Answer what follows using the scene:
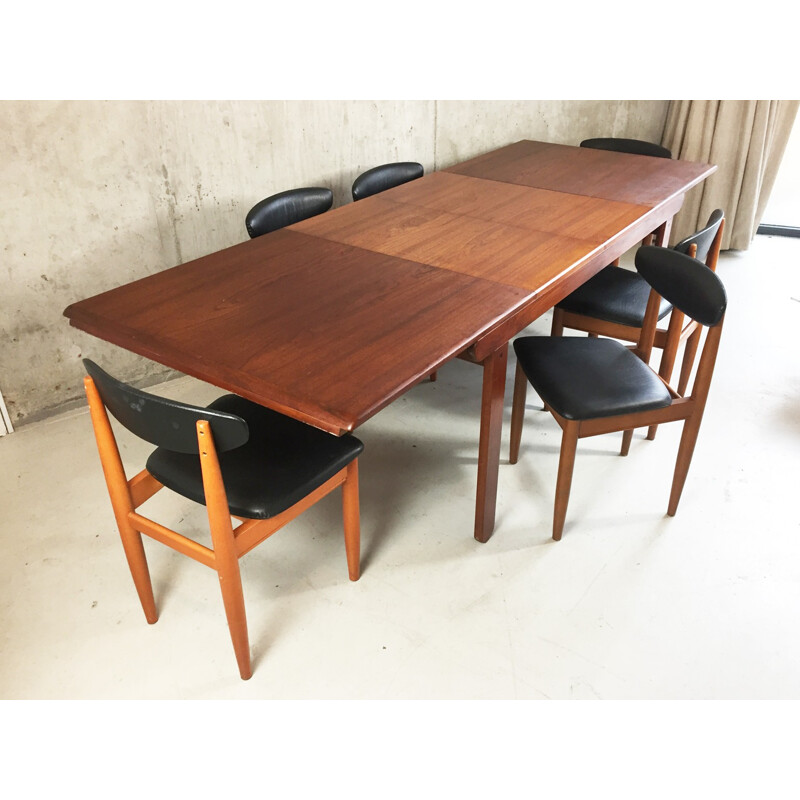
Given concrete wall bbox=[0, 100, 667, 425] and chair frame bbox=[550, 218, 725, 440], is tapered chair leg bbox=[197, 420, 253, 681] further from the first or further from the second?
chair frame bbox=[550, 218, 725, 440]

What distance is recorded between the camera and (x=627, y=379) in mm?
2248

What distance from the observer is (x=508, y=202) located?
108 inches

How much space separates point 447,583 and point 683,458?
0.85 metres

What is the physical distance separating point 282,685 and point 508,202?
185 cm

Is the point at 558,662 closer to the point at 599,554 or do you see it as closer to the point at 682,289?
the point at 599,554

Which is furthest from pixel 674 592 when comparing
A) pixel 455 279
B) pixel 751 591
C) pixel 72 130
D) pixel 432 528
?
pixel 72 130

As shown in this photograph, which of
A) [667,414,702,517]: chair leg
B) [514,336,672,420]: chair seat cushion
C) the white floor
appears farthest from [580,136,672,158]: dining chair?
[667,414,702,517]: chair leg

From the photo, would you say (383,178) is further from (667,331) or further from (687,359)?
(687,359)

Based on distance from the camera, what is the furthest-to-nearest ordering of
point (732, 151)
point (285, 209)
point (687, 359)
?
1. point (732, 151)
2. point (687, 359)
3. point (285, 209)

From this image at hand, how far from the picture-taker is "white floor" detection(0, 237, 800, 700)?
1.86 meters

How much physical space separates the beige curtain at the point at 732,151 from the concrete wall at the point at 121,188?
1.89 metres

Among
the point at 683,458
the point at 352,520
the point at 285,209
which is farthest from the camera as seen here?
the point at 285,209

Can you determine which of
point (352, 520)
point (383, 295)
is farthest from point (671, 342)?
point (352, 520)

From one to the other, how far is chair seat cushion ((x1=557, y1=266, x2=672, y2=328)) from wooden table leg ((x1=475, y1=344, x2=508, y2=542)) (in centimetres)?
78
